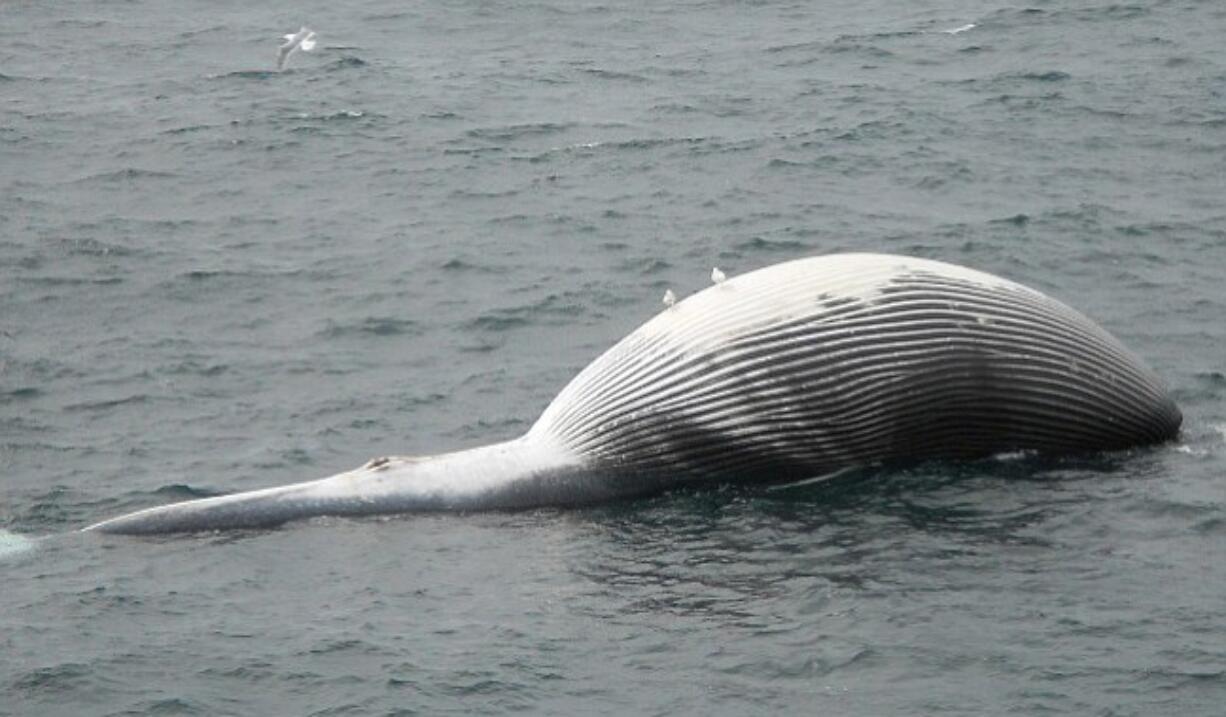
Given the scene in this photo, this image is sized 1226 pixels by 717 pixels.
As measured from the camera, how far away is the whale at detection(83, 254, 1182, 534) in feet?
85.3

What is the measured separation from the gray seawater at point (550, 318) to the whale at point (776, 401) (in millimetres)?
329

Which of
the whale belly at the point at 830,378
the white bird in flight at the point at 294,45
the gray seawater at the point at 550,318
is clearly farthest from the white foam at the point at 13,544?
the white bird in flight at the point at 294,45

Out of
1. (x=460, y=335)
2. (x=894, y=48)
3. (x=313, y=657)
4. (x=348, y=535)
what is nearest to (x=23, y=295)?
(x=460, y=335)

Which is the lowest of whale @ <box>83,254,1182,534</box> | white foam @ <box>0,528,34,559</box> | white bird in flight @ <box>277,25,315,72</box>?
white foam @ <box>0,528,34,559</box>

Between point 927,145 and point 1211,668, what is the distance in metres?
20.9

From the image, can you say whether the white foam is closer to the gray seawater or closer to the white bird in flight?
the gray seawater

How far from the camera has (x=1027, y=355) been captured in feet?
86.5

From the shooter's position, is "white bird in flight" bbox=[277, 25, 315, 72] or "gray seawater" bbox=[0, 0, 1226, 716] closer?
"gray seawater" bbox=[0, 0, 1226, 716]

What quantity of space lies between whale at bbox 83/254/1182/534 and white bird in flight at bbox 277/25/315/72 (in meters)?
24.9

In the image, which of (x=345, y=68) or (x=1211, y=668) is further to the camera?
(x=345, y=68)

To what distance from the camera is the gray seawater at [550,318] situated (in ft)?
74.4

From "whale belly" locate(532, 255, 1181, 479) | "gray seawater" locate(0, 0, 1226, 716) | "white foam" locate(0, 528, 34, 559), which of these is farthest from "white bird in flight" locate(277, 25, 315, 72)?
"whale belly" locate(532, 255, 1181, 479)

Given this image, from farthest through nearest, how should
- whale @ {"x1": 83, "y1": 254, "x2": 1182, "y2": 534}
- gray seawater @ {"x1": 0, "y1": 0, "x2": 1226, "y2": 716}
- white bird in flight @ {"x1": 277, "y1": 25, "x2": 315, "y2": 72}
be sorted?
white bird in flight @ {"x1": 277, "y1": 25, "x2": 315, "y2": 72} → whale @ {"x1": 83, "y1": 254, "x2": 1182, "y2": 534} → gray seawater @ {"x1": 0, "y1": 0, "x2": 1226, "y2": 716}

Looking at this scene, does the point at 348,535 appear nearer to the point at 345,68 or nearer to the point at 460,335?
the point at 460,335
